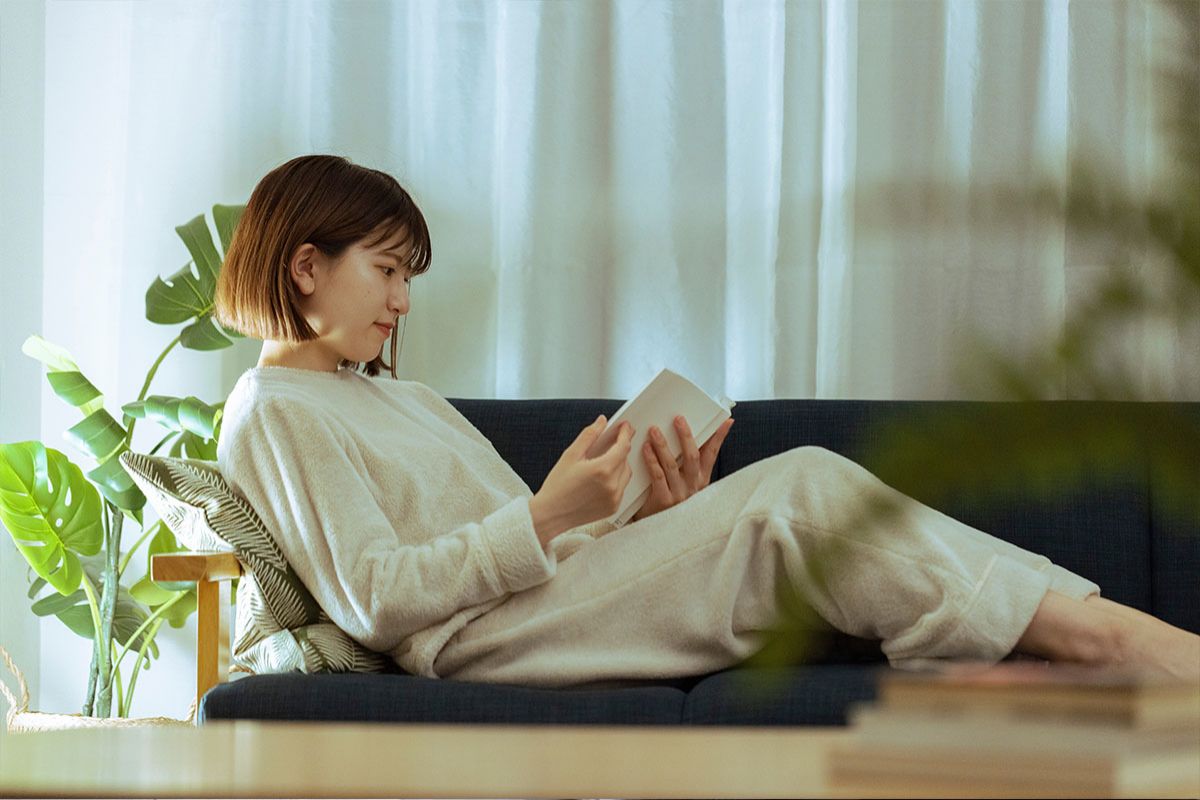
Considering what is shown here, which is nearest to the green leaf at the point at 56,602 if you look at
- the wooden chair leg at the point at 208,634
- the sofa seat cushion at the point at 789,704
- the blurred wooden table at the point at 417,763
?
the wooden chair leg at the point at 208,634

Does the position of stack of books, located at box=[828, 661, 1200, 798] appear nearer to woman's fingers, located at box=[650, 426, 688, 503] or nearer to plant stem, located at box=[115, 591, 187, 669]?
woman's fingers, located at box=[650, 426, 688, 503]

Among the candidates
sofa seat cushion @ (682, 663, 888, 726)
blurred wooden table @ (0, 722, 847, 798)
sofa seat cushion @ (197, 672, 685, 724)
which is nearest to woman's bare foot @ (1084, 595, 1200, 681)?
sofa seat cushion @ (682, 663, 888, 726)

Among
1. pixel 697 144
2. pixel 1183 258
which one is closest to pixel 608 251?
pixel 697 144

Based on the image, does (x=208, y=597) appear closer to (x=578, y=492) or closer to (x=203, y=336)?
(x=578, y=492)

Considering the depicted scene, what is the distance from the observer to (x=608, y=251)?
2539 mm

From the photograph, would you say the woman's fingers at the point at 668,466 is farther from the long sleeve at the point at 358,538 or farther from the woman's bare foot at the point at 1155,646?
the woman's bare foot at the point at 1155,646

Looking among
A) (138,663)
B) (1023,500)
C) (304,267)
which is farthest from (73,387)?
(1023,500)

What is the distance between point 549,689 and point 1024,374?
138 cm

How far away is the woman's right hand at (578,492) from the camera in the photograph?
63.0 inches

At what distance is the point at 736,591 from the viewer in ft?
5.33

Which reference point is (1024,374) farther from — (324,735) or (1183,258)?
(324,735)

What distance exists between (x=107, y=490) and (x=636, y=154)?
1179 millimetres

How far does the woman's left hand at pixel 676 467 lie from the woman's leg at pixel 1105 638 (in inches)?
20.6

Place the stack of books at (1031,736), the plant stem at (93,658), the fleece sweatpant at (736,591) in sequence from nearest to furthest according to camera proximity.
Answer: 1. the stack of books at (1031,736)
2. the fleece sweatpant at (736,591)
3. the plant stem at (93,658)
